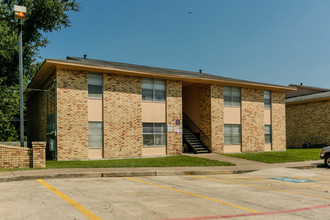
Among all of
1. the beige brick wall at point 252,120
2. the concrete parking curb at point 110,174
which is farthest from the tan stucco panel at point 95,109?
the beige brick wall at point 252,120

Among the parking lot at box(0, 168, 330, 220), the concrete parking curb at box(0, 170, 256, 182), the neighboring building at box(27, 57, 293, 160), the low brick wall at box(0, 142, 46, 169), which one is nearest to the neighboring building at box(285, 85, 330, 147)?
the neighboring building at box(27, 57, 293, 160)

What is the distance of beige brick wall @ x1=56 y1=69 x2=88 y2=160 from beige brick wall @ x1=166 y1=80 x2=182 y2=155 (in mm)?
6046

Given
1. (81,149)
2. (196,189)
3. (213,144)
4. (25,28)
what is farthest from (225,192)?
(25,28)

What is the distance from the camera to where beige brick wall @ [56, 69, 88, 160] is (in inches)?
687

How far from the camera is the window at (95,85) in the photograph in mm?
18641

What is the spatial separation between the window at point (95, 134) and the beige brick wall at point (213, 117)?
888cm

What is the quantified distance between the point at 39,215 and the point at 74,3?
3114 cm

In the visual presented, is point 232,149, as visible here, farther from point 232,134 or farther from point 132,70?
point 132,70

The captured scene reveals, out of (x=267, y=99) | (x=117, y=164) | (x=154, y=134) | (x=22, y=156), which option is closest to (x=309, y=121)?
(x=267, y=99)

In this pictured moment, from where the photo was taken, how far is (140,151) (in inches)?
787

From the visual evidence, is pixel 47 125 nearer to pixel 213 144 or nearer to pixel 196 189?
pixel 213 144

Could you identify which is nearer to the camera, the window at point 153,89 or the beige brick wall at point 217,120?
the window at point 153,89

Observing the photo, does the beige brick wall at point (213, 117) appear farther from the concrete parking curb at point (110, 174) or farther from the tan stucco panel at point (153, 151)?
the concrete parking curb at point (110, 174)

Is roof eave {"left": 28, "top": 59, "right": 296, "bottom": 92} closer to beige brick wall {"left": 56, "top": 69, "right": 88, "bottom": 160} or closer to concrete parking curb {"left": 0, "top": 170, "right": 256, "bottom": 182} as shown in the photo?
beige brick wall {"left": 56, "top": 69, "right": 88, "bottom": 160}
